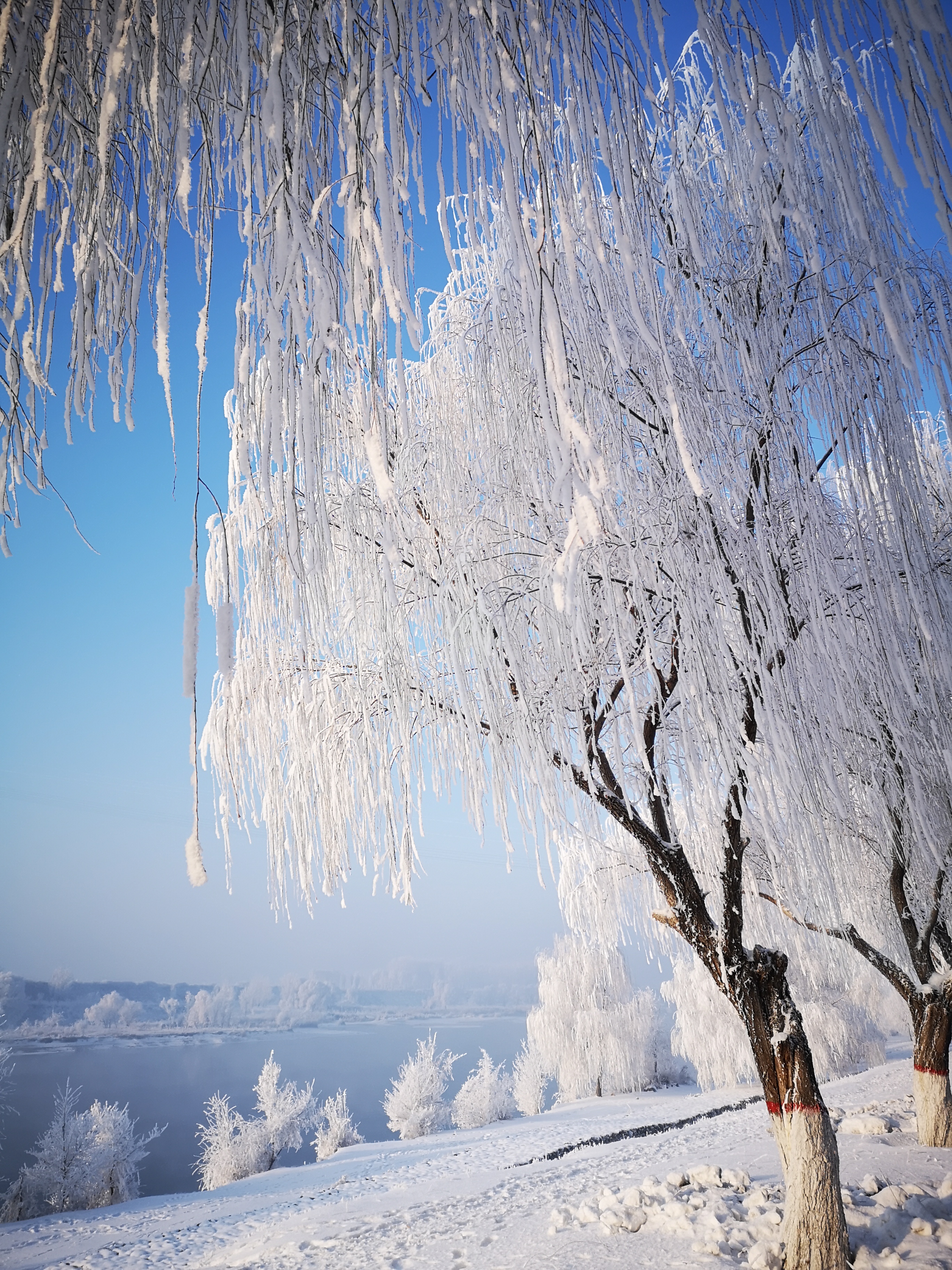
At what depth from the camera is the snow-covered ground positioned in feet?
8.81

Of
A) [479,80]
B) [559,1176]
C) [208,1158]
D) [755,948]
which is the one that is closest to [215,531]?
[479,80]

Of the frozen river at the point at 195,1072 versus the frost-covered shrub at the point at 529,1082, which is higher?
the frost-covered shrub at the point at 529,1082

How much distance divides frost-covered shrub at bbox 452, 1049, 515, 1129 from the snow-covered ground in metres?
10.6

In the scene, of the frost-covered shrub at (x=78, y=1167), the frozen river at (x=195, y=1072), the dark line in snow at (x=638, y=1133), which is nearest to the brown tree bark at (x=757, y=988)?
the dark line in snow at (x=638, y=1133)

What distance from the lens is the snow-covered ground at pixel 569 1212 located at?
2.69m

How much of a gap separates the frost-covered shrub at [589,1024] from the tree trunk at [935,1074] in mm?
12447

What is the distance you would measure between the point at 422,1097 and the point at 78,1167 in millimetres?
9175

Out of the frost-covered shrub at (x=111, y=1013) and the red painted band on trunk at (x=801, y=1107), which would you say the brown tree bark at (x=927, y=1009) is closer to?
the red painted band on trunk at (x=801, y=1107)

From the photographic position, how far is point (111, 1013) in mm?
49531

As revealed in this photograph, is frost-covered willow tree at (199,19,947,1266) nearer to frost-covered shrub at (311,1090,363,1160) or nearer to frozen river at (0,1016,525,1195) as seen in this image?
frost-covered shrub at (311,1090,363,1160)

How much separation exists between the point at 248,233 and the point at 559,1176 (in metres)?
7.43

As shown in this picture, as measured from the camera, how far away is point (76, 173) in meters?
0.80

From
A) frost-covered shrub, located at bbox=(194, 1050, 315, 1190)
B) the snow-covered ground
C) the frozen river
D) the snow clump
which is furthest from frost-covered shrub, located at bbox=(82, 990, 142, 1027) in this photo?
the snow clump

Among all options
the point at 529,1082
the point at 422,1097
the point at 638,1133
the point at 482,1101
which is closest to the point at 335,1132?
the point at 422,1097
